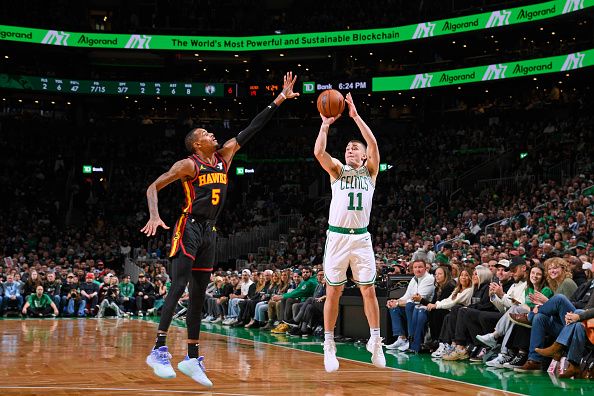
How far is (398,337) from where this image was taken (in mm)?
11734

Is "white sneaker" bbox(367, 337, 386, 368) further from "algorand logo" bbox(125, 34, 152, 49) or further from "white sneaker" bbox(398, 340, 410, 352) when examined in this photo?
"algorand logo" bbox(125, 34, 152, 49)

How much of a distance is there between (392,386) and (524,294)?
2873 mm

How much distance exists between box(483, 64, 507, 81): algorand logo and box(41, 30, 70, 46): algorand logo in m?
18.5

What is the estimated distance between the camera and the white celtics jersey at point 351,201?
749 cm

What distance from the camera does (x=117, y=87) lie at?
36406 millimetres

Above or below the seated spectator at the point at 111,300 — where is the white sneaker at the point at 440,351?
below

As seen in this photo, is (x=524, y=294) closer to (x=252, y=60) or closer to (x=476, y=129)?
(x=476, y=129)

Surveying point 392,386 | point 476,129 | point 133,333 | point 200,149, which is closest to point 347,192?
point 200,149

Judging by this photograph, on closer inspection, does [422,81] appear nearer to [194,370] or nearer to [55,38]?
[55,38]

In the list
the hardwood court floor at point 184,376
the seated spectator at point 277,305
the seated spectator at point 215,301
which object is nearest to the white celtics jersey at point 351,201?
the hardwood court floor at point 184,376

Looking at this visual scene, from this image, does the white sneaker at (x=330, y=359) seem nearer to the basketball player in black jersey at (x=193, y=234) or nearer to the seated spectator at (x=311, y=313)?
the basketball player in black jersey at (x=193, y=234)

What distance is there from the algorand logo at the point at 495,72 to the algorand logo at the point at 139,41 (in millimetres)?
15376

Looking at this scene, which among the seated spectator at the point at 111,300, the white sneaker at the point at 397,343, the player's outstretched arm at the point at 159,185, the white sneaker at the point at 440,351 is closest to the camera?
the player's outstretched arm at the point at 159,185

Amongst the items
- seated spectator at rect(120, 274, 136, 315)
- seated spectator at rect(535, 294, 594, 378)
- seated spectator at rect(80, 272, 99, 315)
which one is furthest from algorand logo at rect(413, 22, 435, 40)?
seated spectator at rect(535, 294, 594, 378)
